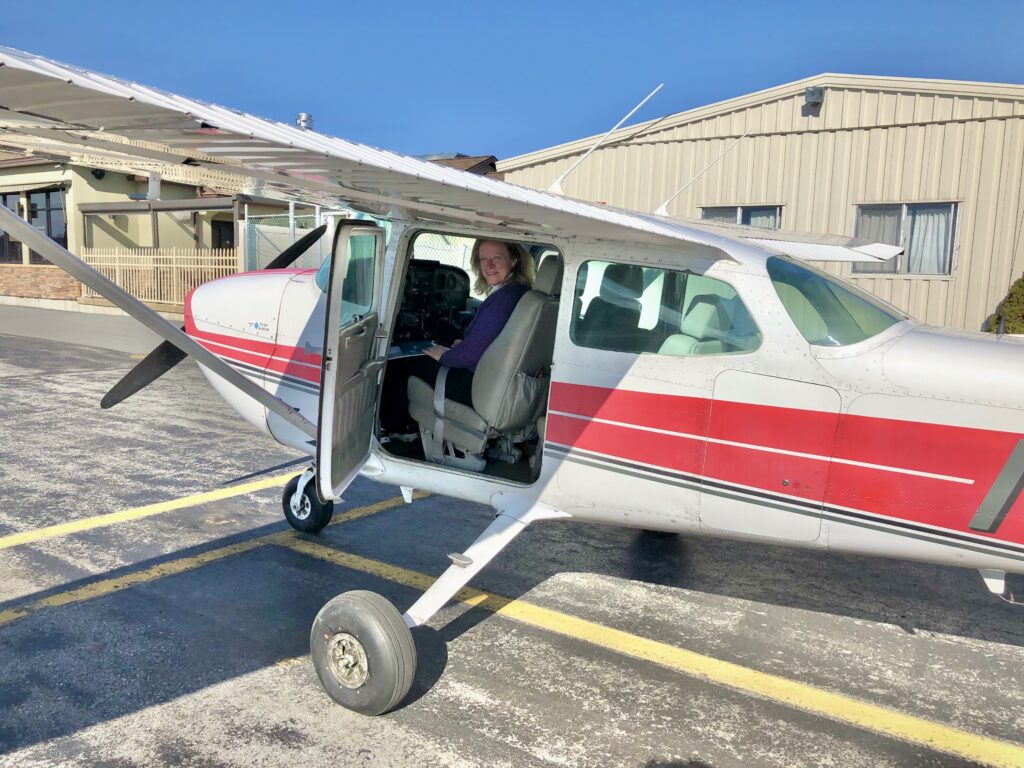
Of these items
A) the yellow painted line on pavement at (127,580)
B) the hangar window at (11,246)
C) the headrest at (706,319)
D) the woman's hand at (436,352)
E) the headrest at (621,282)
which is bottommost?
the yellow painted line on pavement at (127,580)

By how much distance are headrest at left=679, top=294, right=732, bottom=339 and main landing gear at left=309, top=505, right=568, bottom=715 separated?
1.38 metres

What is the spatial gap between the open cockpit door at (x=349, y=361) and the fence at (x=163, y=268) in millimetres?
13909

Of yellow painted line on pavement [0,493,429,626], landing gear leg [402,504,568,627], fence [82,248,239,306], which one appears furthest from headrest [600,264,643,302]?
fence [82,248,239,306]

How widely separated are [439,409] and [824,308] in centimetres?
188

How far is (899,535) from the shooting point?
282 cm

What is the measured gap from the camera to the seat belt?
3918mm

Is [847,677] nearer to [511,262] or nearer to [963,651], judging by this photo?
[963,651]

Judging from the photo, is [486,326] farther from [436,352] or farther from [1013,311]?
[1013,311]

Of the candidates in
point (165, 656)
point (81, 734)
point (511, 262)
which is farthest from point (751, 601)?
point (81, 734)

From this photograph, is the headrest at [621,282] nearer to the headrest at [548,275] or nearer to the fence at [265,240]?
the headrest at [548,275]

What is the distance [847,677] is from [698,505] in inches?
42.4

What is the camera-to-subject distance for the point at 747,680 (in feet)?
10.8

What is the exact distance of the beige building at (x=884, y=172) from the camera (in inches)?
389

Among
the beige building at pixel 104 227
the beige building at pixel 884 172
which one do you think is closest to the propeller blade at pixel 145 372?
the beige building at pixel 884 172
